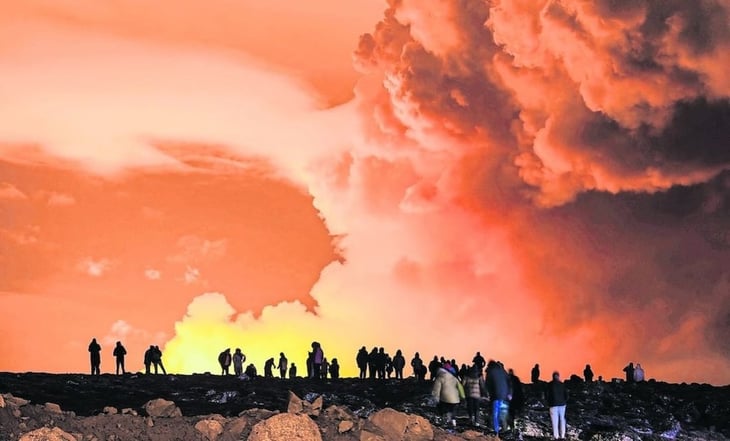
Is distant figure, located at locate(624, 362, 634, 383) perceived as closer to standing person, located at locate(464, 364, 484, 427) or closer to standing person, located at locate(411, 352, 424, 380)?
standing person, located at locate(411, 352, 424, 380)

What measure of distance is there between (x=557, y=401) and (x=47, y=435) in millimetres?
17086

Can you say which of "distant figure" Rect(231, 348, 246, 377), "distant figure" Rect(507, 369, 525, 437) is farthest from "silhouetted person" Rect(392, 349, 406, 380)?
"distant figure" Rect(507, 369, 525, 437)

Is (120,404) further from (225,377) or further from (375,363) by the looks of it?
(375,363)

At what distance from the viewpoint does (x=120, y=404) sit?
40219 mm

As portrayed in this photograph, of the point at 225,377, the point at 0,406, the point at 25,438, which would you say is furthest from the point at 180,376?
the point at 25,438

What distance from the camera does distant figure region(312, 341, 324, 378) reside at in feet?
182

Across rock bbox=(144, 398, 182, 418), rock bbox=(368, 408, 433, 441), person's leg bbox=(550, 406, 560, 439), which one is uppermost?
rock bbox=(144, 398, 182, 418)

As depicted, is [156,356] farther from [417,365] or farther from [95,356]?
[417,365]

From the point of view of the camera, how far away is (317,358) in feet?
182

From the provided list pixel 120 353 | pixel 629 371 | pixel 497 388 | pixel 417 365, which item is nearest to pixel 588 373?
pixel 629 371

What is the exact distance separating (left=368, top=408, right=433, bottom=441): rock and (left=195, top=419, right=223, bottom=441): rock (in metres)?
A: 3.16

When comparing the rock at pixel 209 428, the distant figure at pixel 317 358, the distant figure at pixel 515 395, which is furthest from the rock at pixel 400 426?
the distant figure at pixel 317 358

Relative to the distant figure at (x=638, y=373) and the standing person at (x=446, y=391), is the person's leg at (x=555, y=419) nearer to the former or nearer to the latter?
the standing person at (x=446, y=391)

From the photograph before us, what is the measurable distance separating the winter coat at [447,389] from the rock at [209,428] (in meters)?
10.3
